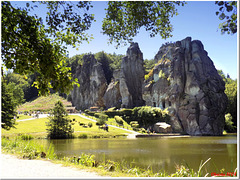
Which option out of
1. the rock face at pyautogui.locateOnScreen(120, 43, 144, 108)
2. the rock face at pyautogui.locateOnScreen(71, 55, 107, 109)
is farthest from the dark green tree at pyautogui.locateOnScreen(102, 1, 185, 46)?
the rock face at pyautogui.locateOnScreen(71, 55, 107, 109)

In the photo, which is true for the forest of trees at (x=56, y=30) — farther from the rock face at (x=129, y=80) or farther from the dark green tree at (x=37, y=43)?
the rock face at (x=129, y=80)

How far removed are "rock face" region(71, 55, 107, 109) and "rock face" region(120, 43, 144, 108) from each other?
36.3ft

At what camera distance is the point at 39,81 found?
18.5 ft

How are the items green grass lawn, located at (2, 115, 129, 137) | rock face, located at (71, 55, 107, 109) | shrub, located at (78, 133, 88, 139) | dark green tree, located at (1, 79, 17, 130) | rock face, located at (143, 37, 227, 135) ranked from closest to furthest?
dark green tree, located at (1, 79, 17, 130) < green grass lawn, located at (2, 115, 129, 137) < shrub, located at (78, 133, 88, 139) < rock face, located at (143, 37, 227, 135) < rock face, located at (71, 55, 107, 109)

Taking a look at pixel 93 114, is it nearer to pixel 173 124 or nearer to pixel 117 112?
pixel 117 112

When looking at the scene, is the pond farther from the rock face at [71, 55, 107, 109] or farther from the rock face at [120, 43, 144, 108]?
the rock face at [71, 55, 107, 109]

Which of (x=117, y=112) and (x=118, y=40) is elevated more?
(x=118, y=40)

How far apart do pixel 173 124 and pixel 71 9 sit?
41.1 metres

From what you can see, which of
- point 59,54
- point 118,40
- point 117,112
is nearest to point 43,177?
point 59,54

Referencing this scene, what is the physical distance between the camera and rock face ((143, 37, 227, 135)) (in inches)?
1662

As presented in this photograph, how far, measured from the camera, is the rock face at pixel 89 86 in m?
70.4

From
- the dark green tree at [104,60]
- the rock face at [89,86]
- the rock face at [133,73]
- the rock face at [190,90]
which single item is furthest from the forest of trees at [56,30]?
the dark green tree at [104,60]

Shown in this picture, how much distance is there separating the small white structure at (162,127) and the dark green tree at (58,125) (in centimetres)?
1944

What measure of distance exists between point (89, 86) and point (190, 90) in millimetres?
38473
